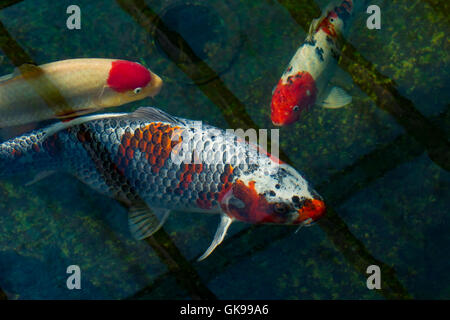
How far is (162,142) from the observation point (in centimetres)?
302

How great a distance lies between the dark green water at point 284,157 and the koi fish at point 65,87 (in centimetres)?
41

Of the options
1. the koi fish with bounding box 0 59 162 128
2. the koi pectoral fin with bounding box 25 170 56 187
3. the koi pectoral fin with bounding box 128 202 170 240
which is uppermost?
the koi fish with bounding box 0 59 162 128

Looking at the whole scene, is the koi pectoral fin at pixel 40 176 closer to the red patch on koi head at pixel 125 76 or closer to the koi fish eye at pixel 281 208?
the red patch on koi head at pixel 125 76

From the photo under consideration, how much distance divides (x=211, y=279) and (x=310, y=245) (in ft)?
2.54

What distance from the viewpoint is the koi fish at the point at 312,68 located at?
321cm

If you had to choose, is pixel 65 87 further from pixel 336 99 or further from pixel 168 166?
pixel 336 99

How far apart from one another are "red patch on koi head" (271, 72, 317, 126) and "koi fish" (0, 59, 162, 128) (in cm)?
86

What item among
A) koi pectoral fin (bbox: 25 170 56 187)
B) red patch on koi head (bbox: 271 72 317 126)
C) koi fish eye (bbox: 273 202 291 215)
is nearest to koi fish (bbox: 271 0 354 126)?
red patch on koi head (bbox: 271 72 317 126)

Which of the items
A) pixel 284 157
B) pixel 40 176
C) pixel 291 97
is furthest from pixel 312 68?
pixel 40 176

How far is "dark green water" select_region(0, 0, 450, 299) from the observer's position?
3459mm

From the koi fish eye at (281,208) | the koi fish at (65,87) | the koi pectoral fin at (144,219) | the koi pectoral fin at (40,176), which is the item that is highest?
the koi fish at (65,87)

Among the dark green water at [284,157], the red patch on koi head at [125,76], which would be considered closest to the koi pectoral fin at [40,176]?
the dark green water at [284,157]

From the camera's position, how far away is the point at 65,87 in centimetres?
308

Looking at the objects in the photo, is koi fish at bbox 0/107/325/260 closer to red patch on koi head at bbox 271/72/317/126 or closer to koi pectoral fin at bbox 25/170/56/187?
koi pectoral fin at bbox 25/170/56/187
